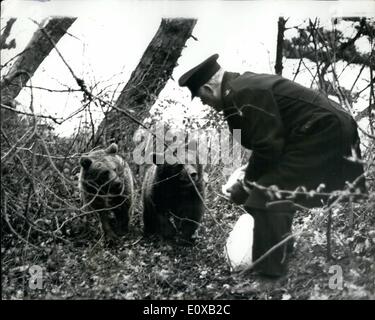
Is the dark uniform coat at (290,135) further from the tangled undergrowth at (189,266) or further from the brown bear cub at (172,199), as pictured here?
the brown bear cub at (172,199)

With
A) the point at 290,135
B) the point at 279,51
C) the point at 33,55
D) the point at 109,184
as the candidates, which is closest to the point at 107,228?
the point at 109,184

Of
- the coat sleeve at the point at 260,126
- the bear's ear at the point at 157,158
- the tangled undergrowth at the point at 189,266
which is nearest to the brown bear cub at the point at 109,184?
the tangled undergrowth at the point at 189,266

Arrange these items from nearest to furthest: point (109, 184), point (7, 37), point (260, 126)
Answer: point (260, 126), point (7, 37), point (109, 184)

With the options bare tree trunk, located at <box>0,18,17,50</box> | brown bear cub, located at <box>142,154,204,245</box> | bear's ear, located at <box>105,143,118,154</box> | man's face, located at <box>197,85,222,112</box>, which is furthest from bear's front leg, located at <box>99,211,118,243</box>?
bare tree trunk, located at <box>0,18,17,50</box>

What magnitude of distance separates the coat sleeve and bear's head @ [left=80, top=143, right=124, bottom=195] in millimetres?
1812

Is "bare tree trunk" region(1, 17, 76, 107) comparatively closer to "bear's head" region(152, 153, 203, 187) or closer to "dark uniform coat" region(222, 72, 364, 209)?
"bear's head" region(152, 153, 203, 187)

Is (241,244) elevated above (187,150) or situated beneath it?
situated beneath

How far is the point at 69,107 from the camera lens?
550 cm

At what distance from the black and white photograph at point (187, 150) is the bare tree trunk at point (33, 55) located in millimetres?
14

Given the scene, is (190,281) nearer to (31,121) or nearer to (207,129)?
(207,129)

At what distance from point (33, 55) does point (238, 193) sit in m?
2.50

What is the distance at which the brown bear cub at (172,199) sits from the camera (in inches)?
234

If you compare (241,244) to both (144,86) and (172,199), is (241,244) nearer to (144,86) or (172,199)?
(172,199)

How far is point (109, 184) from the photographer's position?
238 inches
